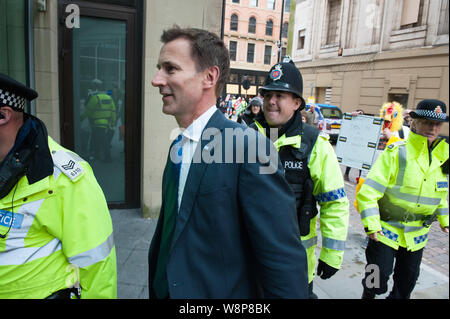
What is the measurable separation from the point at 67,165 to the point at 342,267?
3.61 m

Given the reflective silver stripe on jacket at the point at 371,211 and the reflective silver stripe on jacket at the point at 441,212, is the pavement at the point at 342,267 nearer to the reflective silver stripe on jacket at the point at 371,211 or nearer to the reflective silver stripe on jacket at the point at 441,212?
the reflective silver stripe on jacket at the point at 441,212

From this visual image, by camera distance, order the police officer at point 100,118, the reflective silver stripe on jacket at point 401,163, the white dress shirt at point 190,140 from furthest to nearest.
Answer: the police officer at point 100,118 → the reflective silver stripe on jacket at point 401,163 → the white dress shirt at point 190,140

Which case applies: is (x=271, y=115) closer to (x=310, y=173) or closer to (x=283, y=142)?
(x=283, y=142)

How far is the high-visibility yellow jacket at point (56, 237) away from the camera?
59.5 inches

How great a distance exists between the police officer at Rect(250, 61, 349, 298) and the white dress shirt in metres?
0.98

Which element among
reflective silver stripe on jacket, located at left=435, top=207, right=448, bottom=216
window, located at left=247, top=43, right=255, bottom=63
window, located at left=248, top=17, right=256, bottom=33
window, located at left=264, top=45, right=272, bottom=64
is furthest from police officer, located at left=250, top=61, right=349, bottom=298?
window, located at left=264, top=45, right=272, bottom=64

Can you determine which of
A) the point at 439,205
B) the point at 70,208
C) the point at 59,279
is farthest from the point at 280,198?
the point at 439,205

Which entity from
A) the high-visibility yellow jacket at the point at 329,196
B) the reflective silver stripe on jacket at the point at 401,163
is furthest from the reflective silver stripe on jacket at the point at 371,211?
the high-visibility yellow jacket at the point at 329,196

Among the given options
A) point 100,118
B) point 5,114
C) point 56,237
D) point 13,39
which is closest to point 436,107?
point 56,237

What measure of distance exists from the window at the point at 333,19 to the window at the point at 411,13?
1.31ft

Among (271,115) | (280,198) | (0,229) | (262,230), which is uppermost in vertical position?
(271,115)

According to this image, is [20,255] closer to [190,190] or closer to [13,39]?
[190,190]
